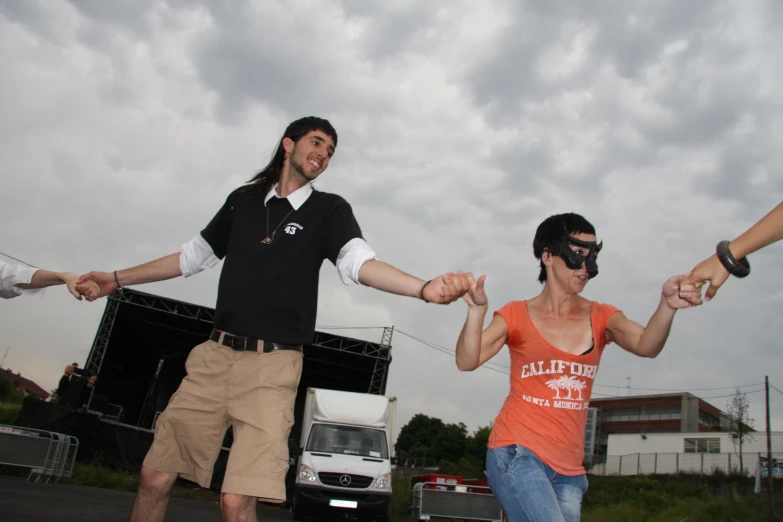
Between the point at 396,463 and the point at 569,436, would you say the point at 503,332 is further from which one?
the point at 396,463

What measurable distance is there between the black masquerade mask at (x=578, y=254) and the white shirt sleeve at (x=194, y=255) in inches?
83.0

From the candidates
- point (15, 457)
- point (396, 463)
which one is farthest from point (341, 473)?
point (15, 457)

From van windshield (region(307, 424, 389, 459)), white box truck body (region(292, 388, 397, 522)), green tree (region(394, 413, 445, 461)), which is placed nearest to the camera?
white box truck body (region(292, 388, 397, 522))

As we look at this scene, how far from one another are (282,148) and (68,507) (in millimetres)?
8408

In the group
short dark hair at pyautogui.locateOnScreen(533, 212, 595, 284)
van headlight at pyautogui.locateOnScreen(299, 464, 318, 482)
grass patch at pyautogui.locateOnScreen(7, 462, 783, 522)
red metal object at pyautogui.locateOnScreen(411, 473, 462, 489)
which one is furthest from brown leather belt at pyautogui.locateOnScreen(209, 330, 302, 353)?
grass patch at pyautogui.locateOnScreen(7, 462, 783, 522)

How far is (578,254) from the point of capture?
3492mm

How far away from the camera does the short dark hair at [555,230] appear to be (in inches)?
142

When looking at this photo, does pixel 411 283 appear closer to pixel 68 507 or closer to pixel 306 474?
pixel 68 507

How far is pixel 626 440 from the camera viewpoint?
60.2 metres

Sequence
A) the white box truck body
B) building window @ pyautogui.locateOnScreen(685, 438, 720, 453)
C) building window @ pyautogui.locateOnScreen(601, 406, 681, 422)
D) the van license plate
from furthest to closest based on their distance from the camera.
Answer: building window @ pyautogui.locateOnScreen(601, 406, 681, 422)
building window @ pyautogui.locateOnScreen(685, 438, 720, 453)
the white box truck body
the van license plate

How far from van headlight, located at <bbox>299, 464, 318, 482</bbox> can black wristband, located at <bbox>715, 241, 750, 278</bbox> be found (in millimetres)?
13089

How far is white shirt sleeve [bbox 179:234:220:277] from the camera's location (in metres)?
3.92

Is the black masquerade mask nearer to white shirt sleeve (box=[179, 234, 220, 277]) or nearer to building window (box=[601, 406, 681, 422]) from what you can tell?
white shirt sleeve (box=[179, 234, 220, 277])

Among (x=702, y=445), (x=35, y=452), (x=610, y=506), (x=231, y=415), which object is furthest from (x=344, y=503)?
(x=702, y=445)
